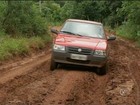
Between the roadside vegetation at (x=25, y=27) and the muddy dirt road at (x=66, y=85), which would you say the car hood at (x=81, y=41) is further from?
the roadside vegetation at (x=25, y=27)

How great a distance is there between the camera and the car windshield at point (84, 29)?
15.2 metres

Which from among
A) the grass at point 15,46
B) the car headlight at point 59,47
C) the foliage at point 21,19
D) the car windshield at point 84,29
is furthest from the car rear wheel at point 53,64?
the foliage at point 21,19

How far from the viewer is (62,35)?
1485 cm

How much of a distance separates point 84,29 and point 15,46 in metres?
3.63

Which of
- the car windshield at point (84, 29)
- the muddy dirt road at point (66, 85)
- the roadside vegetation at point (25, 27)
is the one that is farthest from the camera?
the roadside vegetation at point (25, 27)

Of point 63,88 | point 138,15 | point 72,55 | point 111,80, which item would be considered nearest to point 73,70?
point 72,55

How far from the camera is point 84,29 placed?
15.4m

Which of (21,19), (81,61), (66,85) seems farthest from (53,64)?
(21,19)

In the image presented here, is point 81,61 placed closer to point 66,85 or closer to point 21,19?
point 66,85

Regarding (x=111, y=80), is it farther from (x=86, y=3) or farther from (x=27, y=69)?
(x=86, y=3)

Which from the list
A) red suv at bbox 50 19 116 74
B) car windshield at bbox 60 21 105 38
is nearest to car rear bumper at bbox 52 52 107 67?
red suv at bbox 50 19 116 74

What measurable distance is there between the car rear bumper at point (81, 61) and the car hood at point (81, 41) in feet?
1.10

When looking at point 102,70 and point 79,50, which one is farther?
point 102,70

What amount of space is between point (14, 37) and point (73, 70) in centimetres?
670
